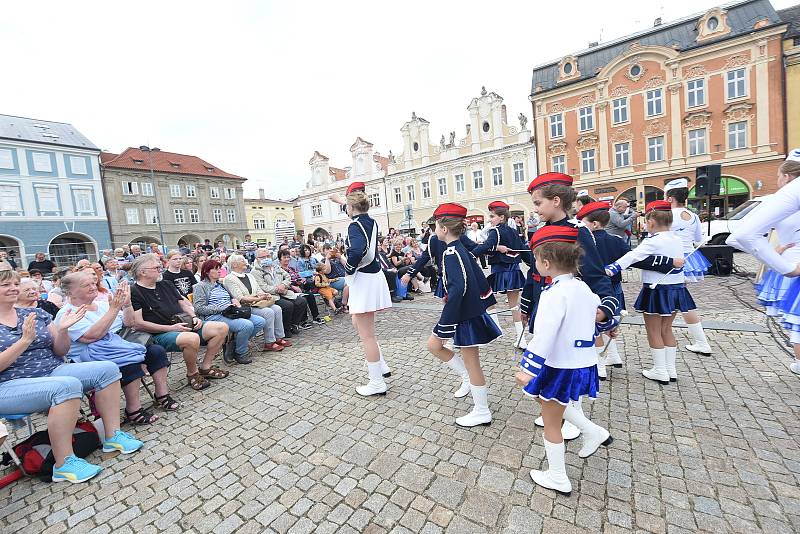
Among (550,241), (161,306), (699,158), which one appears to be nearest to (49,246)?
(161,306)

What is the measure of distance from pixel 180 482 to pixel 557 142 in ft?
107

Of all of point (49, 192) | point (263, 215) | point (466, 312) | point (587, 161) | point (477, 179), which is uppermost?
point (49, 192)

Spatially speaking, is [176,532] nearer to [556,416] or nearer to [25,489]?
[25,489]

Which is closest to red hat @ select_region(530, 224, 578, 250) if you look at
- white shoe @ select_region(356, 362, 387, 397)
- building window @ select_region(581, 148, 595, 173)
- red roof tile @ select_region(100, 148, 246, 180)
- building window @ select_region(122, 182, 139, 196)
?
white shoe @ select_region(356, 362, 387, 397)

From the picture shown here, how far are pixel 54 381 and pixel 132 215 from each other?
44739 mm

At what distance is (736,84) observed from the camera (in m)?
23.4

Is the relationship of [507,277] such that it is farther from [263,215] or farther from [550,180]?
[263,215]

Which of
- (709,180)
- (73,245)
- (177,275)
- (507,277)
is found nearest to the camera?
(507,277)

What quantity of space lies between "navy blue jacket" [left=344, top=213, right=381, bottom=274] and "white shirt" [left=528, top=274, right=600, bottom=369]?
2.17m

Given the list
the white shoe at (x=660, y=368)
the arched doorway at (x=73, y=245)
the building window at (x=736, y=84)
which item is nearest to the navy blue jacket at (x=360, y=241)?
the white shoe at (x=660, y=368)

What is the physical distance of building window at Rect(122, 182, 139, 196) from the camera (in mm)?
39022

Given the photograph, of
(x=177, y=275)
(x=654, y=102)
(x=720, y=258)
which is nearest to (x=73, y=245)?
(x=177, y=275)

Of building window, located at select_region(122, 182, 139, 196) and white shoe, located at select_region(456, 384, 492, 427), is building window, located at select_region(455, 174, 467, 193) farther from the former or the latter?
white shoe, located at select_region(456, 384, 492, 427)

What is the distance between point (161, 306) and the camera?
4.77 metres
